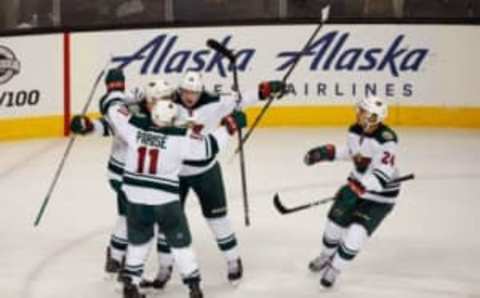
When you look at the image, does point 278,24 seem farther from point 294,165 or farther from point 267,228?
point 267,228

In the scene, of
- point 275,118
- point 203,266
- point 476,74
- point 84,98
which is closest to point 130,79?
point 84,98

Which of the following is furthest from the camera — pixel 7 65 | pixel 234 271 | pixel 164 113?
pixel 7 65

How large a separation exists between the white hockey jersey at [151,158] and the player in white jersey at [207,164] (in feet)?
0.62

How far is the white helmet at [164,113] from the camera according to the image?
5.08 meters

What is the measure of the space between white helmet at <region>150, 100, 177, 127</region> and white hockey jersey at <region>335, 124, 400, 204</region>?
0.97 meters

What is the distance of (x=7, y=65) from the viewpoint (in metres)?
9.00

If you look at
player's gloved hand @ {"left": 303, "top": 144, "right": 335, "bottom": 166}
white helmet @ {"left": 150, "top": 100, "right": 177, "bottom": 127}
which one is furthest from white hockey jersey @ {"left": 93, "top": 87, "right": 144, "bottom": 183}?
player's gloved hand @ {"left": 303, "top": 144, "right": 335, "bottom": 166}

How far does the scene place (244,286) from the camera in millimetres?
5852

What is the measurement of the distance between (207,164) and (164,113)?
0.52m

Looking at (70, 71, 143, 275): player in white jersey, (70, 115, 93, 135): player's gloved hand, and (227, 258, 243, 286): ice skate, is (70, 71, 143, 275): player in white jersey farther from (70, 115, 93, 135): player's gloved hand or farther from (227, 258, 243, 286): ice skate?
(227, 258, 243, 286): ice skate

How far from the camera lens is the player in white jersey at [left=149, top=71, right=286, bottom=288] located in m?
5.40

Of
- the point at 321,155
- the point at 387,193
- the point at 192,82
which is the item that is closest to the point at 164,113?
the point at 192,82

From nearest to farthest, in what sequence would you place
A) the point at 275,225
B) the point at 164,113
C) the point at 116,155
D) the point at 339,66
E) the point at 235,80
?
the point at 164,113
the point at 116,155
the point at 235,80
the point at 275,225
the point at 339,66

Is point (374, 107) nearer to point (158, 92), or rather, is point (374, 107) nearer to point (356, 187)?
point (356, 187)
